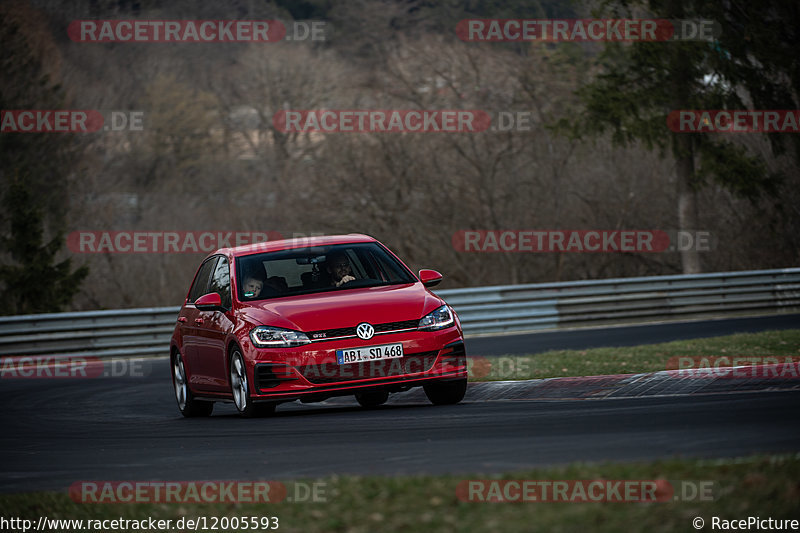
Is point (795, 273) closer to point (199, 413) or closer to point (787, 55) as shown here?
point (787, 55)

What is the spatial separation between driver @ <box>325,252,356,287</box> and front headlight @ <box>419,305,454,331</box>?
4.06ft

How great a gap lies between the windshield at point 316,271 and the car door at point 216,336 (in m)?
0.25

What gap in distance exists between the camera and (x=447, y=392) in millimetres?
11945

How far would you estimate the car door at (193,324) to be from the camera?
13.1m

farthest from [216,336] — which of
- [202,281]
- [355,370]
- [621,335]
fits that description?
[621,335]

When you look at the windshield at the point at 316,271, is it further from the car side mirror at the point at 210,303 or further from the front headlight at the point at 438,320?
the front headlight at the point at 438,320

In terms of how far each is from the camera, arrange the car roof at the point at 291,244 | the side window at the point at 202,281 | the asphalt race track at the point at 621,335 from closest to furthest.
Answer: the car roof at the point at 291,244
the side window at the point at 202,281
the asphalt race track at the point at 621,335

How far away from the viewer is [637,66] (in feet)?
97.1

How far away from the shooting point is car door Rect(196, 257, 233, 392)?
12198mm

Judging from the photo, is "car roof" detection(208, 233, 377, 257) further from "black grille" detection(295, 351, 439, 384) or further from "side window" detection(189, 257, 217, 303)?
"black grille" detection(295, 351, 439, 384)

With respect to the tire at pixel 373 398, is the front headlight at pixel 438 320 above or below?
above

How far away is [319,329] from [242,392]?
116 centimetres

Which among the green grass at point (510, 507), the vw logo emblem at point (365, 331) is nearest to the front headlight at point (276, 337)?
the vw logo emblem at point (365, 331)

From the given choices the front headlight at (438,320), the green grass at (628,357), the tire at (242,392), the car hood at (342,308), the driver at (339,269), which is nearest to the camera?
the car hood at (342,308)
